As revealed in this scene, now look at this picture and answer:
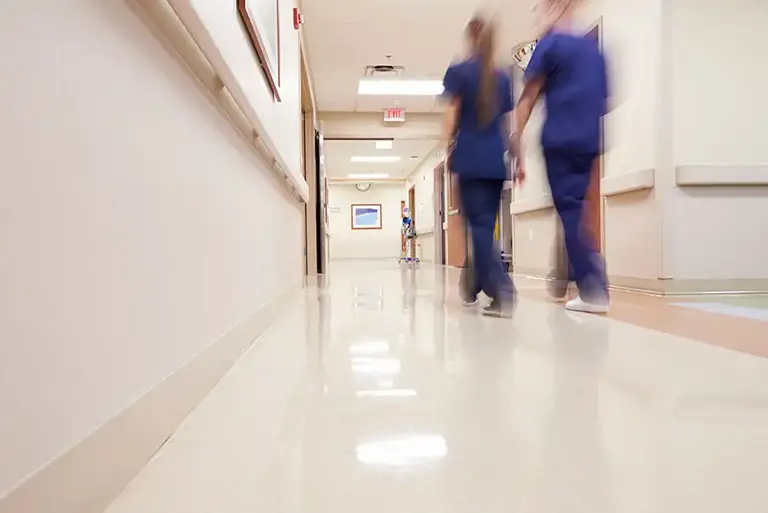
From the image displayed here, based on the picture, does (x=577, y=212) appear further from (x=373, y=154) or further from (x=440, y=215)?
(x=373, y=154)

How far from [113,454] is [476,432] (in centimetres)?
63

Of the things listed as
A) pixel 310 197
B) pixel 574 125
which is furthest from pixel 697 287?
pixel 310 197

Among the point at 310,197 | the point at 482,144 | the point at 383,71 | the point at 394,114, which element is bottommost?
the point at 482,144

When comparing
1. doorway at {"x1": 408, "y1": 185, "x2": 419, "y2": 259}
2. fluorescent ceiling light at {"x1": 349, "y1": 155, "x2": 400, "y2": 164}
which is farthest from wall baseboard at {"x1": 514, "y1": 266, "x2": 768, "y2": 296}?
doorway at {"x1": 408, "y1": 185, "x2": 419, "y2": 259}

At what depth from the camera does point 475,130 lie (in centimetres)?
295

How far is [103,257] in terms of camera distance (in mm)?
766

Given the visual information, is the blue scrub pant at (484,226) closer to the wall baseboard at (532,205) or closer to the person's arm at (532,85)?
the person's arm at (532,85)

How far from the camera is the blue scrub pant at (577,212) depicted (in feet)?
9.42

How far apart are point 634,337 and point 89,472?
1947mm

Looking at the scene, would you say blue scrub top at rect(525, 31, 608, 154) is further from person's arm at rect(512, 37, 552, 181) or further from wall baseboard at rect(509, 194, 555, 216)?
wall baseboard at rect(509, 194, 555, 216)

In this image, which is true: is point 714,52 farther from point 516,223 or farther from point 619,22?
point 516,223

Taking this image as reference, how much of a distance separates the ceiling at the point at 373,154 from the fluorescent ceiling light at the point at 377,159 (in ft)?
0.56

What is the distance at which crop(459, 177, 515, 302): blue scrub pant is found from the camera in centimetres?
294

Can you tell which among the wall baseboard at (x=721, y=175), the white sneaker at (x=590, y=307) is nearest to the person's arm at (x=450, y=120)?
the white sneaker at (x=590, y=307)
